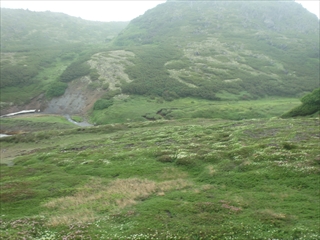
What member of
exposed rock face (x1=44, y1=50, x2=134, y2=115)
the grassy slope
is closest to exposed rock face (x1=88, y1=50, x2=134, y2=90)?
exposed rock face (x1=44, y1=50, x2=134, y2=115)

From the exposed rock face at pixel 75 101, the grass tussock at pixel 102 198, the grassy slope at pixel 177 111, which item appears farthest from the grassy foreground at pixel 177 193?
the exposed rock face at pixel 75 101

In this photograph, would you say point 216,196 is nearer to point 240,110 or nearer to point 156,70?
point 240,110

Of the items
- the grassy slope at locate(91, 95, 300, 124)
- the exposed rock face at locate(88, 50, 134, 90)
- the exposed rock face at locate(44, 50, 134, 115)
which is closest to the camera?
the grassy slope at locate(91, 95, 300, 124)

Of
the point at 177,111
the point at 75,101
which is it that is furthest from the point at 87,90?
the point at 177,111

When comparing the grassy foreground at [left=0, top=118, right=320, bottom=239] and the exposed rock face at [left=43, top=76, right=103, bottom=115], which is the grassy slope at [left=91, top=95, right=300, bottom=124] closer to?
the exposed rock face at [left=43, top=76, right=103, bottom=115]

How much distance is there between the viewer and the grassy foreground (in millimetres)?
21688

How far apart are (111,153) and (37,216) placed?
27.9m

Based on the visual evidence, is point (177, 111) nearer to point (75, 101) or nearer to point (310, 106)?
point (310, 106)

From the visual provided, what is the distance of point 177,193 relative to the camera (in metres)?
29.8

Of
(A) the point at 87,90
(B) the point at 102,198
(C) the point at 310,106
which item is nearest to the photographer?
(B) the point at 102,198

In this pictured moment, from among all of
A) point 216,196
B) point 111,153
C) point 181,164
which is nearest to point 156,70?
point 111,153

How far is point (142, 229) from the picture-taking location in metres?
21.8

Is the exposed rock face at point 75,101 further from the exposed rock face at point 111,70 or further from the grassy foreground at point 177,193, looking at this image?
the grassy foreground at point 177,193

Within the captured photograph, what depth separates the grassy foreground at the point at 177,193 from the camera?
2169 centimetres
